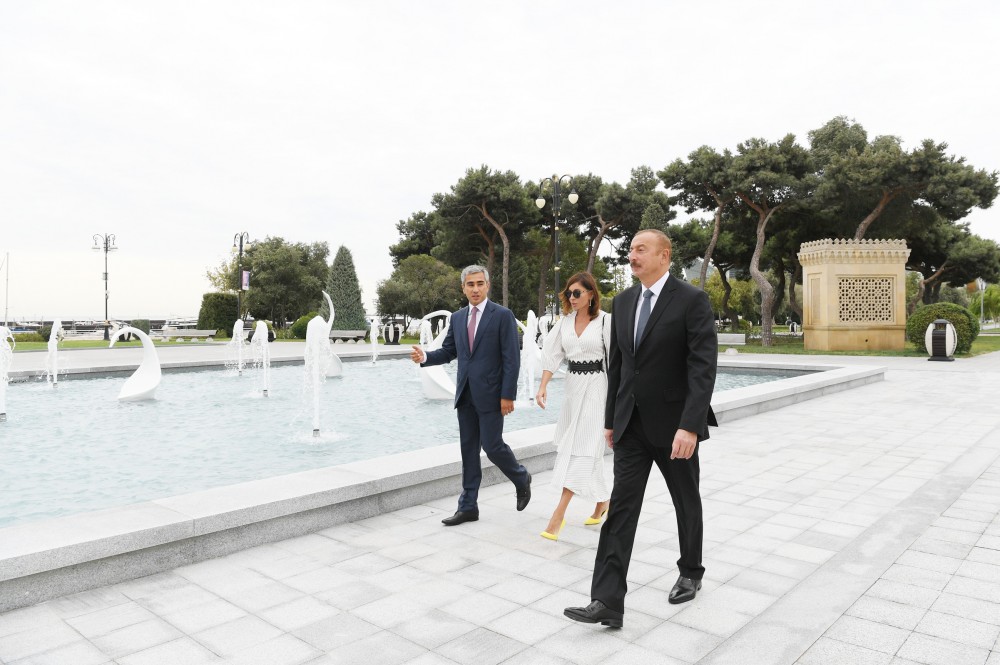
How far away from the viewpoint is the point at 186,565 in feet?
12.6

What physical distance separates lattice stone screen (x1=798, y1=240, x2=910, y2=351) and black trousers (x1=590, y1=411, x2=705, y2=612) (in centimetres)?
2555

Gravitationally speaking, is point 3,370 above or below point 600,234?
below

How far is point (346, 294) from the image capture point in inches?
1463

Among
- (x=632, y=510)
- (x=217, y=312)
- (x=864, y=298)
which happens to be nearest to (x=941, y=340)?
(x=864, y=298)

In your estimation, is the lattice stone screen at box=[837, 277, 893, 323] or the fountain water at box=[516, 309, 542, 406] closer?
the fountain water at box=[516, 309, 542, 406]

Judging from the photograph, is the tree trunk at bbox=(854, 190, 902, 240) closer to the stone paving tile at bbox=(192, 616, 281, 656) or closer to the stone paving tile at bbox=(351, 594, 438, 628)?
the stone paving tile at bbox=(351, 594, 438, 628)

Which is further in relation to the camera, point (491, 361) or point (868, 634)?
point (491, 361)

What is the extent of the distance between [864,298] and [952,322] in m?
4.12

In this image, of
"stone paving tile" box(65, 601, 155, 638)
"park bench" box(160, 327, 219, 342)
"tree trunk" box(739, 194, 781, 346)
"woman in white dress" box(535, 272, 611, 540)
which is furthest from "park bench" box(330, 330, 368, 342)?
"stone paving tile" box(65, 601, 155, 638)

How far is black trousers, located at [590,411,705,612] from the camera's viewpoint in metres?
3.05

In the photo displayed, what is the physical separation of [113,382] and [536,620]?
1280 cm

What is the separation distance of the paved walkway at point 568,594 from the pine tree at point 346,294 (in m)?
32.5

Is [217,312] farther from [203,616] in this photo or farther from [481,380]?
[203,616]

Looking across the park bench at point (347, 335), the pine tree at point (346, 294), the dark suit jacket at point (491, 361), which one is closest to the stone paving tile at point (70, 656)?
the dark suit jacket at point (491, 361)
